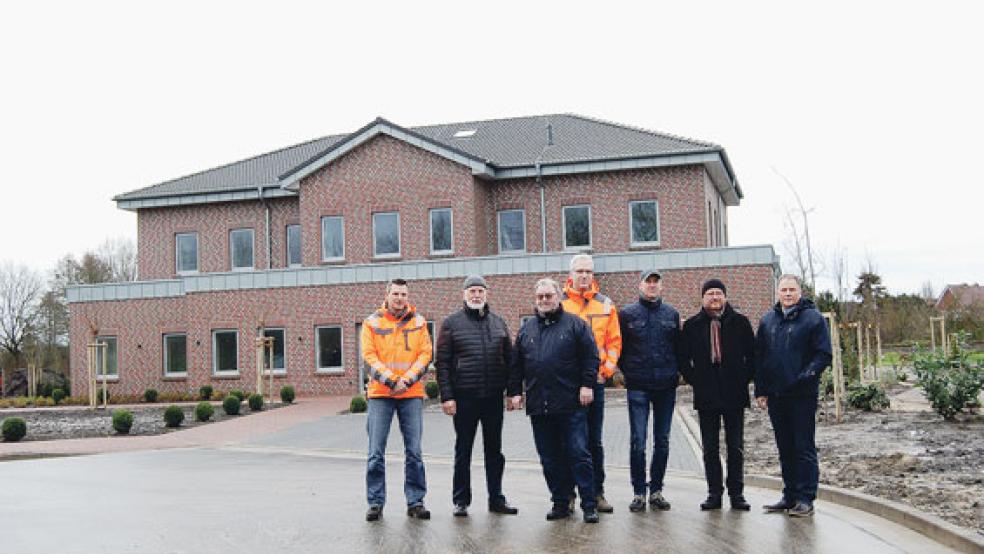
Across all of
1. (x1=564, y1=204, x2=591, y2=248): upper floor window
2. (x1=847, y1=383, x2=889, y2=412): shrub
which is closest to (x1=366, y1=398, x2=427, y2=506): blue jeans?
(x1=847, y1=383, x2=889, y2=412): shrub

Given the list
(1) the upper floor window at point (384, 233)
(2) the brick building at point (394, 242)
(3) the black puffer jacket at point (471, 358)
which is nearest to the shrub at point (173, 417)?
(2) the brick building at point (394, 242)

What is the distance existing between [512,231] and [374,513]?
25.3 m

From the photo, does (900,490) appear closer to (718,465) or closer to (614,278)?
(718,465)

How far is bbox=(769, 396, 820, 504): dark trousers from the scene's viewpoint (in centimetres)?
818

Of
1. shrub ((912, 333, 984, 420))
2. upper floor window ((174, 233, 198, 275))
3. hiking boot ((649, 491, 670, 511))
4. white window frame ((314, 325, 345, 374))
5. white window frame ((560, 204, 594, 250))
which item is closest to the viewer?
hiking boot ((649, 491, 670, 511))

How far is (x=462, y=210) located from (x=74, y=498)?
2181 cm

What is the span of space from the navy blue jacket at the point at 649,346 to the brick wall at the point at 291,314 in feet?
64.0

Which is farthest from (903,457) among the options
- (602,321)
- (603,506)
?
(602,321)

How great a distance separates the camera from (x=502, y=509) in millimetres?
8672

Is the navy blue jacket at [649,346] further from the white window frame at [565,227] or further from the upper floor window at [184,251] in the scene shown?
the upper floor window at [184,251]

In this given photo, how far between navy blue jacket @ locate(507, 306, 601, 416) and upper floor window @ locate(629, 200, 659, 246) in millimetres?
24205

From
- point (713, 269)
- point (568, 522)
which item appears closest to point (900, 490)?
point (568, 522)

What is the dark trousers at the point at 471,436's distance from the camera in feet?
28.1

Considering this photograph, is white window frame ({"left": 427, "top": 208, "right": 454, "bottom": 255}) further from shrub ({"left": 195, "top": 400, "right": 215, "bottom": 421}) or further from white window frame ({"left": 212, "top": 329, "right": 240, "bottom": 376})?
shrub ({"left": 195, "top": 400, "right": 215, "bottom": 421})
